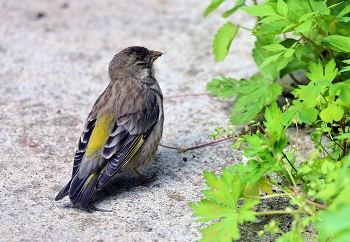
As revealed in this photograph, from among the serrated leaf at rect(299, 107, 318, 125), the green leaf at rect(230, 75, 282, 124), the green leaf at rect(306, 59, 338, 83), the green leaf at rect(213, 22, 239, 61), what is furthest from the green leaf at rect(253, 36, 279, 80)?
the serrated leaf at rect(299, 107, 318, 125)

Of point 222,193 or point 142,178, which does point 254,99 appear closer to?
point 142,178

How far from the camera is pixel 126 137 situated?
4777mm

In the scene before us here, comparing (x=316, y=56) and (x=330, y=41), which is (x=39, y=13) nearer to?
Result: (x=316, y=56)

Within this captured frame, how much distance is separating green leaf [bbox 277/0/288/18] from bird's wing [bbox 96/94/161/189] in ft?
4.77

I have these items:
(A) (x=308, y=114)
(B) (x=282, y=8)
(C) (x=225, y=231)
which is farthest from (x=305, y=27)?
(C) (x=225, y=231)

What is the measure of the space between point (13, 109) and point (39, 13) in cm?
259

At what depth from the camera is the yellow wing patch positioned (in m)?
4.61

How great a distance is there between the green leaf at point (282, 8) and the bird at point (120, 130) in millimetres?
1456

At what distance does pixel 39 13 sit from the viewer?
820cm

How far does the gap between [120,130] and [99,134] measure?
0.60 feet

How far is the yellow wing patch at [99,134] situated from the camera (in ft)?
15.1

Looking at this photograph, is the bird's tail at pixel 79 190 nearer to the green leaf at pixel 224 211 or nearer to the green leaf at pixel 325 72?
the green leaf at pixel 224 211

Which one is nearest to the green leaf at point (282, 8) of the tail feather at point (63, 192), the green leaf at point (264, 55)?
the green leaf at point (264, 55)

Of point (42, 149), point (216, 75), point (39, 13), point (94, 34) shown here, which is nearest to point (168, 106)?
point (216, 75)
